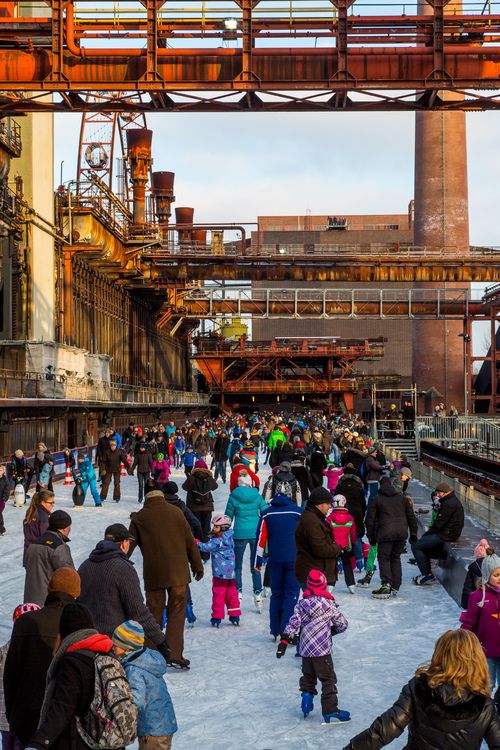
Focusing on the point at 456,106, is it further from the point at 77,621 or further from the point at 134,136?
the point at 134,136

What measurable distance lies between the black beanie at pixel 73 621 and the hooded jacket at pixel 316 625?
2.71 metres

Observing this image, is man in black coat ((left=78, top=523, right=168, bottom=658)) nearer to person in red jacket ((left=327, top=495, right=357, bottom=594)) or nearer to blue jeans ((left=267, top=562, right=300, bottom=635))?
blue jeans ((left=267, top=562, right=300, bottom=635))

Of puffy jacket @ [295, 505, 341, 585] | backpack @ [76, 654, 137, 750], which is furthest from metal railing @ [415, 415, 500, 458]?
backpack @ [76, 654, 137, 750]

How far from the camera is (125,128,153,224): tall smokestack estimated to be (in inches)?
2004

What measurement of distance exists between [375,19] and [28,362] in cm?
1539

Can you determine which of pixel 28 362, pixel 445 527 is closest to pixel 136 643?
pixel 445 527

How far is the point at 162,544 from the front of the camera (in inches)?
306

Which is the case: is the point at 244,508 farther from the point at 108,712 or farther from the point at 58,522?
the point at 108,712

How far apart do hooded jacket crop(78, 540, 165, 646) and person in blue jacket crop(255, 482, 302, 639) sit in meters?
2.87

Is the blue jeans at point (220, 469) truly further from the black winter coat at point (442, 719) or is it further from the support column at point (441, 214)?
the support column at point (441, 214)

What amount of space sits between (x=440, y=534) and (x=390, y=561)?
2.94ft

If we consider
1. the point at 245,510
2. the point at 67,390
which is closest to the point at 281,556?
the point at 245,510

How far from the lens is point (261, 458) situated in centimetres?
3419

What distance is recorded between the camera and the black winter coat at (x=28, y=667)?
15.5 ft
